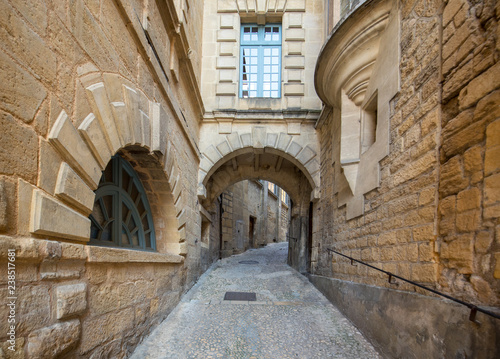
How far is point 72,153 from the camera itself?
165 cm

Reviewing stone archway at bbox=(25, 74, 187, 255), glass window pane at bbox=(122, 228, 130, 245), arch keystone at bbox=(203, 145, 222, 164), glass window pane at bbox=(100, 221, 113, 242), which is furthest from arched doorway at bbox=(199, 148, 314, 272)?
stone archway at bbox=(25, 74, 187, 255)

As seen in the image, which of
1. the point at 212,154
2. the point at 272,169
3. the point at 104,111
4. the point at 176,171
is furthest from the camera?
the point at 272,169

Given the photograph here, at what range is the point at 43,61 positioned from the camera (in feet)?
4.79

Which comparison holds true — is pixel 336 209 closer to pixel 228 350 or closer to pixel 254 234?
pixel 228 350

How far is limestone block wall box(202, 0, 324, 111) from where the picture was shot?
6.29 metres

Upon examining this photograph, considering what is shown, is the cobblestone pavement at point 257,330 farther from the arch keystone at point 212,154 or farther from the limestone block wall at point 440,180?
the arch keystone at point 212,154

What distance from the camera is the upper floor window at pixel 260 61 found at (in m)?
6.68

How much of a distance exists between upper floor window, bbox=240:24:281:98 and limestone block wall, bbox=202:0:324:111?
0.87ft

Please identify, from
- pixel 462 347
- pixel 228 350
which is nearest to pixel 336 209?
pixel 228 350

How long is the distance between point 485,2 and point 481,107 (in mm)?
627

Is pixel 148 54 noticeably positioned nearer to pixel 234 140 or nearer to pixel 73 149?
pixel 73 149

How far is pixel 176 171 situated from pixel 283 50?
415 cm

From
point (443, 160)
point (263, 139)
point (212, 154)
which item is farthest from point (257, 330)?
point (263, 139)

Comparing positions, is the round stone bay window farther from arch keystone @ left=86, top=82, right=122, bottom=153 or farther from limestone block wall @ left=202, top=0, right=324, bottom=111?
limestone block wall @ left=202, top=0, right=324, bottom=111
